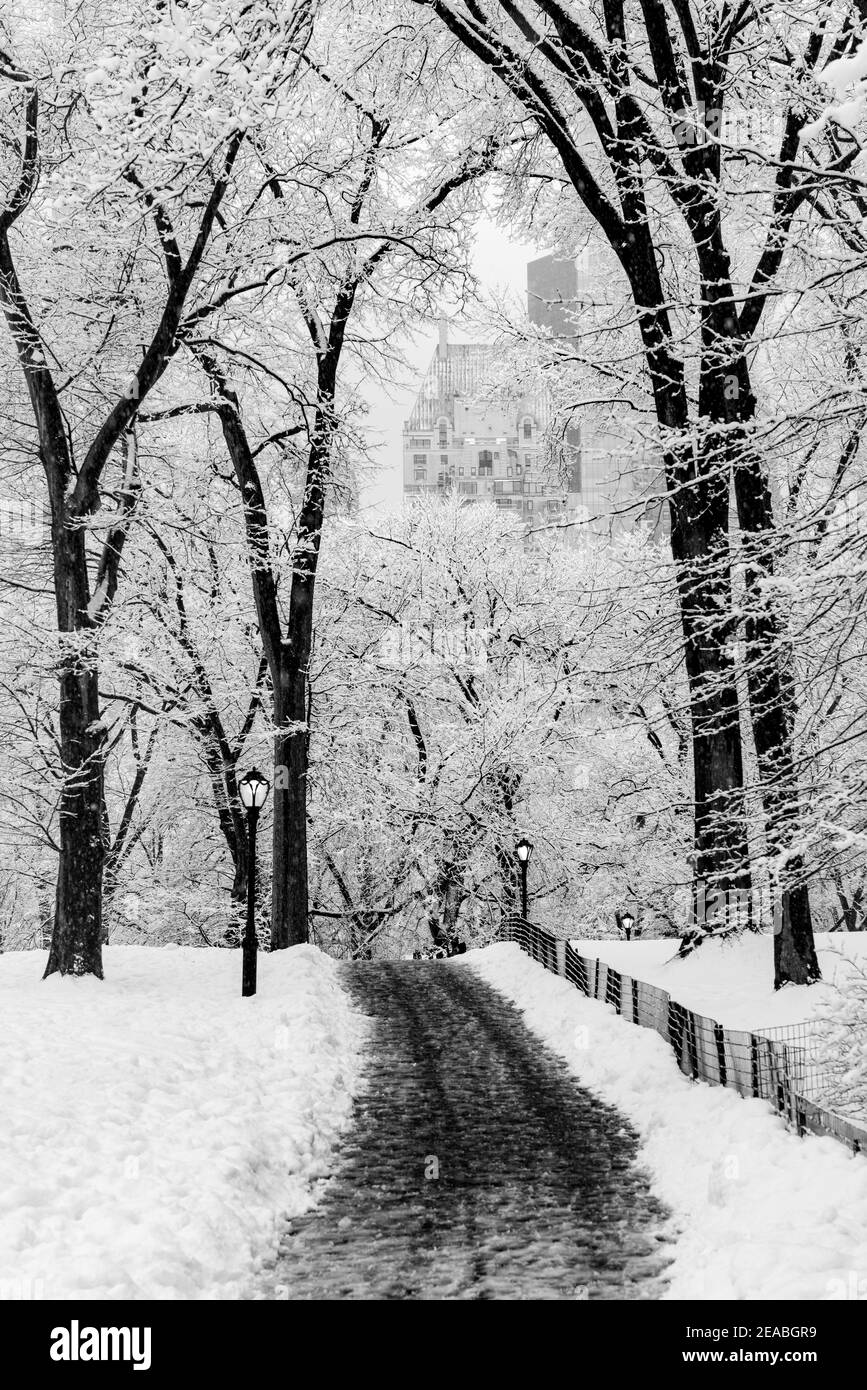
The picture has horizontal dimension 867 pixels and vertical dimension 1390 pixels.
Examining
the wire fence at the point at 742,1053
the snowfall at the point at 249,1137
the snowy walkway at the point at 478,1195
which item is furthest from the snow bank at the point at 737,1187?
the snowy walkway at the point at 478,1195

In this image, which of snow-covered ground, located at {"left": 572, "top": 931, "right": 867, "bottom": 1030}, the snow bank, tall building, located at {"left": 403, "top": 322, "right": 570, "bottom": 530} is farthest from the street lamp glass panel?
tall building, located at {"left": 403, "top": 322, "right": 570, "bottom": 530}

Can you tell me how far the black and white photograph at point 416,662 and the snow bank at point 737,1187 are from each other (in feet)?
0.14

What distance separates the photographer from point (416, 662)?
3222 centimetres

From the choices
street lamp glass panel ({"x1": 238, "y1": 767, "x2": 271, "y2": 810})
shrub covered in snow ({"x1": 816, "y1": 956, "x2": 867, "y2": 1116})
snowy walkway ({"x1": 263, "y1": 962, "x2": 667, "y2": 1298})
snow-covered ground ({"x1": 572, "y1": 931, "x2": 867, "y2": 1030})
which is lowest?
snowy walkway ({"x1": 263, "y1": 962, "x2": 667, "y2": 1298})

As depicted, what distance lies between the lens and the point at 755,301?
1437cm

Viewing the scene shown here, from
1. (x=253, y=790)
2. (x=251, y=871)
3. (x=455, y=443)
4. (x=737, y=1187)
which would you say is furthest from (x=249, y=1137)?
(x=455, y=443)

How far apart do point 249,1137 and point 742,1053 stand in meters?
4.32

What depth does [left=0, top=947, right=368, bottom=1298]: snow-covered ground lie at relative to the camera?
243 inches

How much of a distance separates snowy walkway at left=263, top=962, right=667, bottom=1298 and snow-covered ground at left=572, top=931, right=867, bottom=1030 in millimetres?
2207

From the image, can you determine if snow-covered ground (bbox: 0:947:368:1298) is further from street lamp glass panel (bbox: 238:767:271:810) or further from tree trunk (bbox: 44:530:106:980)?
street lamp glass panel (bbox: 238:767:271:810)

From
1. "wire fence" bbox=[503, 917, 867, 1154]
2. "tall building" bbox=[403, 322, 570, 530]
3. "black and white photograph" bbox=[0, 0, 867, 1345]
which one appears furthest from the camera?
"tall building" bbox=[403, 322, 570, 530]

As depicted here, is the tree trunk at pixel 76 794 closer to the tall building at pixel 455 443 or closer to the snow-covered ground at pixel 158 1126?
the snow-covered ground at pixel 158 1126
